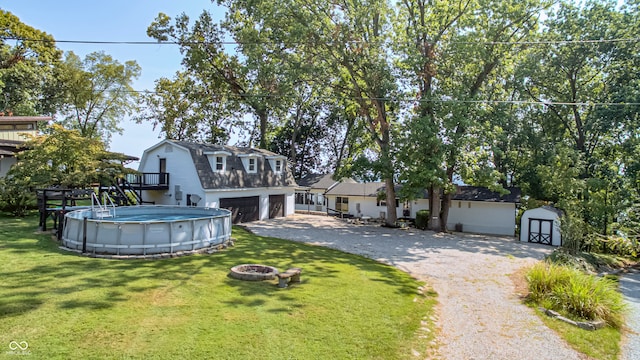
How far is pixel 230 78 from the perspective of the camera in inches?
1270

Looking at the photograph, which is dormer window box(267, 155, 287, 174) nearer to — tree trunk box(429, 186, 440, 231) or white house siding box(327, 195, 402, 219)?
white house siding box(327, 195, 402, 219)

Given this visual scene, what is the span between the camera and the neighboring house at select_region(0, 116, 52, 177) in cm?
2000

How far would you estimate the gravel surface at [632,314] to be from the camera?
7.12 m

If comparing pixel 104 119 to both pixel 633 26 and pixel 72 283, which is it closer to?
pixel 72 283

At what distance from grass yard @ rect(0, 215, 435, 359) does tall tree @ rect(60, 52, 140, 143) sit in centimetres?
2615

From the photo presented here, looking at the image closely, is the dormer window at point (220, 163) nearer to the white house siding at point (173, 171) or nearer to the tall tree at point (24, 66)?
the white house siding at point (173, 171)

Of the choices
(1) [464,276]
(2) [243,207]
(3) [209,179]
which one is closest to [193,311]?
(1) [464,276]

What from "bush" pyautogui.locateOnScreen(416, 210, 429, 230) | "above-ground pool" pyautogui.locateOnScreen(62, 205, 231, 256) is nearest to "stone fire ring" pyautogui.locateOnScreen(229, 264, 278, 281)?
"above-ground pool" pyautogui.locateOnScreen(62, 205, 231, 256)

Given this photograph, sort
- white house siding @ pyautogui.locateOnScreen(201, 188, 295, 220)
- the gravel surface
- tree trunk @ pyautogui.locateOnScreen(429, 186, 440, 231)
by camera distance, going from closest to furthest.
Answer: the gravel surface, white house siding @ pyautogui.locateOnScreen(201, 188, 295, 220), tree trunk @ pyautogui.locateOnScreen(429, 186, 440, 231)

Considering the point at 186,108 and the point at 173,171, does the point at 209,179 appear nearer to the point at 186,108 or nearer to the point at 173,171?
the point at 173,171

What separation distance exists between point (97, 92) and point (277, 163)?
20.1 meters

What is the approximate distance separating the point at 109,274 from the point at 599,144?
33.0 metres

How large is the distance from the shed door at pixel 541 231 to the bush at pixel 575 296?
47.1 ft

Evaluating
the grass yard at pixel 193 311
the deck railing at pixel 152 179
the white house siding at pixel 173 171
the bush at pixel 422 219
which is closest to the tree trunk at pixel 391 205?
the bush at pixel 422 219
